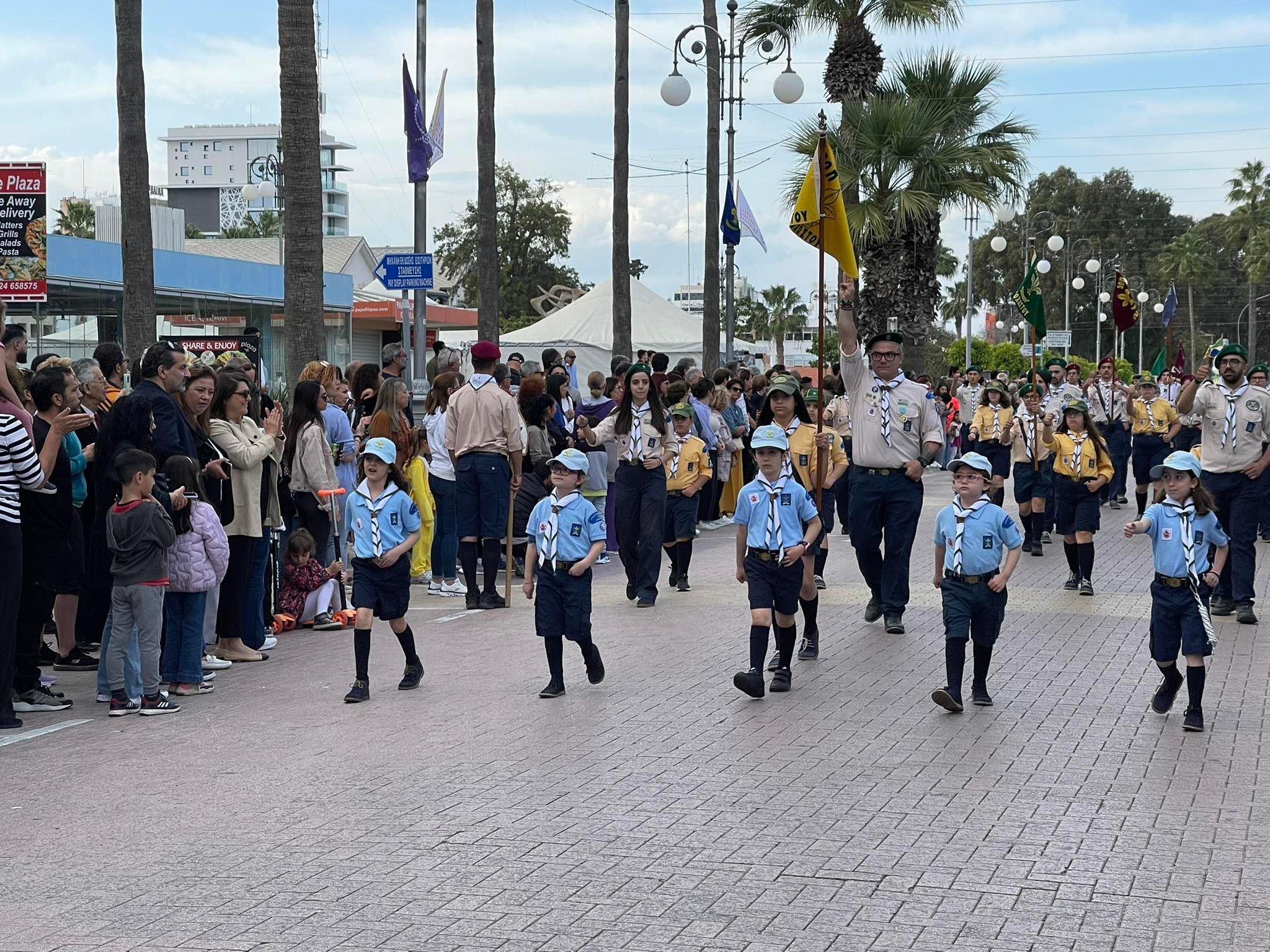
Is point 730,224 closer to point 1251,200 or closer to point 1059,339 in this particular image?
point 1059,339

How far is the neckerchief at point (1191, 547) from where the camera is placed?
8.37m

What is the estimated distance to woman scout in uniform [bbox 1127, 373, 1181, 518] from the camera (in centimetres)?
2103

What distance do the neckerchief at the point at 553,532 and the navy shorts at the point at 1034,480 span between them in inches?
358

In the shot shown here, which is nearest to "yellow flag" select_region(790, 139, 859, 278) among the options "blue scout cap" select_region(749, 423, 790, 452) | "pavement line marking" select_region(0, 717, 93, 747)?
"blue scout cap" select_region(749, 423, 790, 452)

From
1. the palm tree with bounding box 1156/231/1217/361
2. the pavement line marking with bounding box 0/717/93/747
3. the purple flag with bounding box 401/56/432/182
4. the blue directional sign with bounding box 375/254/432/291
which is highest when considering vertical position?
the palm tree with bounding box 1156/231/1217/361

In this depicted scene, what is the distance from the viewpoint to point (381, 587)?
924 centimetres

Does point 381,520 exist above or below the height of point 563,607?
above

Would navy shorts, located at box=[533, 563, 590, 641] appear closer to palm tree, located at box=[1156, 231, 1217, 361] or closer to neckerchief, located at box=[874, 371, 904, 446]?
neckerchief, located at box=[874, 371, 904, 446]

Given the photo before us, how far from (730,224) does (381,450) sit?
24.5 metres

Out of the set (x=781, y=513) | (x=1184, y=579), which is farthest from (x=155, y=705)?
(x=1184, y=579)

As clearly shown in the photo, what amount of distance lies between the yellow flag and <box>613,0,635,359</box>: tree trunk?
15290mm

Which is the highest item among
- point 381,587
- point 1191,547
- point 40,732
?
point 1191,547

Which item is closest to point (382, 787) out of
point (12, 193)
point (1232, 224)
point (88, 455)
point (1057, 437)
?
point (88, 455)

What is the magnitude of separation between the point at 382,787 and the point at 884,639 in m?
5.07
